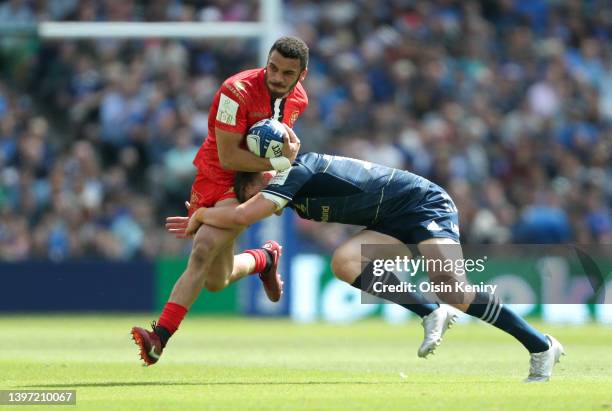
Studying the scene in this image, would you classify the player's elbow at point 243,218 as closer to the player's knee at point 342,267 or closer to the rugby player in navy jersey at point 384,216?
the rugby player in navy jersey at point 384,216

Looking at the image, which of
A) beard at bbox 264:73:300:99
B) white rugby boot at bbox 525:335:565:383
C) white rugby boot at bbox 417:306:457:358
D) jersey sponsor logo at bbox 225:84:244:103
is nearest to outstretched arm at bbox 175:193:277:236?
jersey sponsor logo at bbox 225:84:244:103

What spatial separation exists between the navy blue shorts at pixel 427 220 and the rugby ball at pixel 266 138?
0.91 metres

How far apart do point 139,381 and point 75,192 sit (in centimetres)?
1068

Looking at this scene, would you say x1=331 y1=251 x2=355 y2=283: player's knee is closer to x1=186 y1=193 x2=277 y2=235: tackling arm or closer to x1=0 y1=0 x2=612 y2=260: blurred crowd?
x1=186 y1=193 x2=277 y2=235: tackling arm

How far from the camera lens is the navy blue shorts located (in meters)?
9.11

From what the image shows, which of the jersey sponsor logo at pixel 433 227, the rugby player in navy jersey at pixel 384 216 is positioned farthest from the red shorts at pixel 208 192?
the jersey sponsor logo at pixel 433 227

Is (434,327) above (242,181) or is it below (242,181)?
below

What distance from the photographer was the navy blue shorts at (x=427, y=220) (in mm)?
9109

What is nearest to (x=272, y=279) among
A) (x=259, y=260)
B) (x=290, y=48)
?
(x=259, y=260)

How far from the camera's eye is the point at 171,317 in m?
9.09

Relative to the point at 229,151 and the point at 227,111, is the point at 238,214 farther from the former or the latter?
the point at 227,111

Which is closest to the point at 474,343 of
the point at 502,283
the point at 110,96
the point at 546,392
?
the point at 502,283

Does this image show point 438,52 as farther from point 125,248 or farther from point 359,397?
point 359,397

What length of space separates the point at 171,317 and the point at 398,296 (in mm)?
1547
